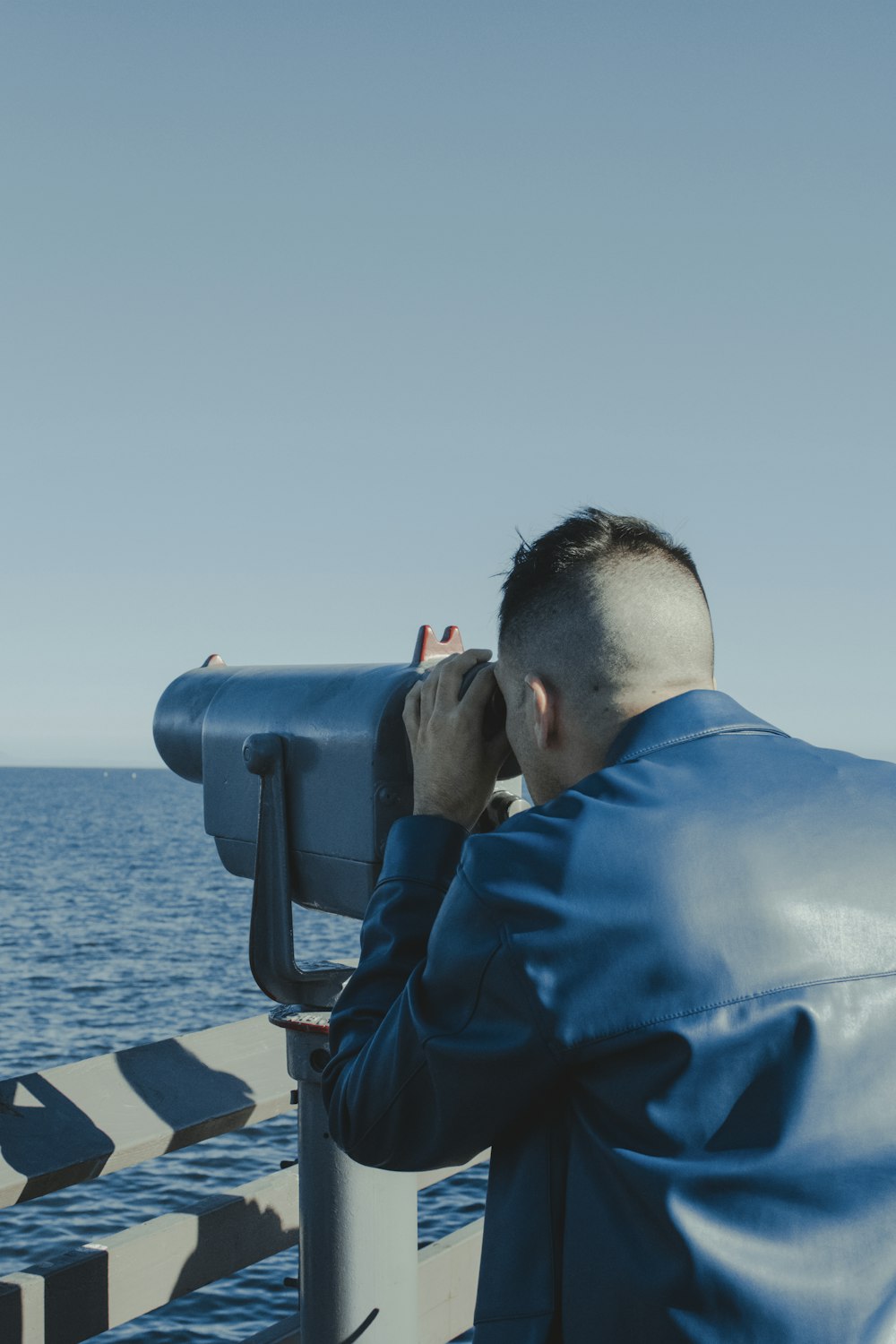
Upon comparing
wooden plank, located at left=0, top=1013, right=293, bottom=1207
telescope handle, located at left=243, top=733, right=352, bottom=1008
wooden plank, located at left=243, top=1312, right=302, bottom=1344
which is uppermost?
telescope handle, located at left=243, top=733, right=352, bottom=1008

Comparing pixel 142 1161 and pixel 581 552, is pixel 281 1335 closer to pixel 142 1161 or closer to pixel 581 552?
A: pixel 142 1161

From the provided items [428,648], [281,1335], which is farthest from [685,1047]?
[281,1335]

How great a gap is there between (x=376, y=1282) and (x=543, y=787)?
1.03m

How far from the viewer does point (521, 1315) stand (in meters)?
1.13

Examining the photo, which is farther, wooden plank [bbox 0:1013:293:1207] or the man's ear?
wooden plank [bbox 0:1013:293:1207]

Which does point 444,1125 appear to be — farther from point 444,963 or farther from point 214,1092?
point 214,1092

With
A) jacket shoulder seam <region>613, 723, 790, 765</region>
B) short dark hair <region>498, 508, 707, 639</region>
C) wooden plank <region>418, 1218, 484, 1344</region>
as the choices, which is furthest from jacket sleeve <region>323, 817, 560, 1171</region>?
wooden plank <region>418, 1218, 484, 1344</region>

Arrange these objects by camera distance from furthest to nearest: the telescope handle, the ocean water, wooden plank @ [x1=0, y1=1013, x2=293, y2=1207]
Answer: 1. the ocean water
2. the telescope handle
3. wooden plank @ [x1=0, y1=1013, x2=293, y2=1207]

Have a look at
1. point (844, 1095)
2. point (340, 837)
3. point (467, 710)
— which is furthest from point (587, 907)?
point (340, 837)

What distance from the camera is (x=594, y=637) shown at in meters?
1.29

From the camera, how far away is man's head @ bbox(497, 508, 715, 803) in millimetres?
1282

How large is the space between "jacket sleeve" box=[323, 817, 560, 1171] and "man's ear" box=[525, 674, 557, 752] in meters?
0.19

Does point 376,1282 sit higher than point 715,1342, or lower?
lower

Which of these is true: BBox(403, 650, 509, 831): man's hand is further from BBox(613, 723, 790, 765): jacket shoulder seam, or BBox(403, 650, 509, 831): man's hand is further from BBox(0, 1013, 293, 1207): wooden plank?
BBox(0, 1013, 293, 1207): wooden plank
